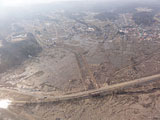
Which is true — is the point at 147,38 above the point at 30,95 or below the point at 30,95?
above

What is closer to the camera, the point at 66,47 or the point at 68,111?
the point at 68,111

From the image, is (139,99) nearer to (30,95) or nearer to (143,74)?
(143,74)

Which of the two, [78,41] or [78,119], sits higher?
[78,41]

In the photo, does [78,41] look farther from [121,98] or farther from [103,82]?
[121,98]

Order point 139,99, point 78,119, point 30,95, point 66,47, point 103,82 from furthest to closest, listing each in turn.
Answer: point 66,47 → point 103,82 → point 30,95 → point 139,99 → point 78,119

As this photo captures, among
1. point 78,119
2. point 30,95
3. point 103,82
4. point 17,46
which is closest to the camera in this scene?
point 78,119

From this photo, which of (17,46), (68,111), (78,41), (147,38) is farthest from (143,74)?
(17,46)

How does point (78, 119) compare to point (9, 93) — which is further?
point (9, 93)

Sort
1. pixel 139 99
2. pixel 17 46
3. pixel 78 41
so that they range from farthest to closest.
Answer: pixel 78 41 → pixel 17 46 → pixel 139 99

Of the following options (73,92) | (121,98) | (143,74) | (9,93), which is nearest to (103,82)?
(121,98)
